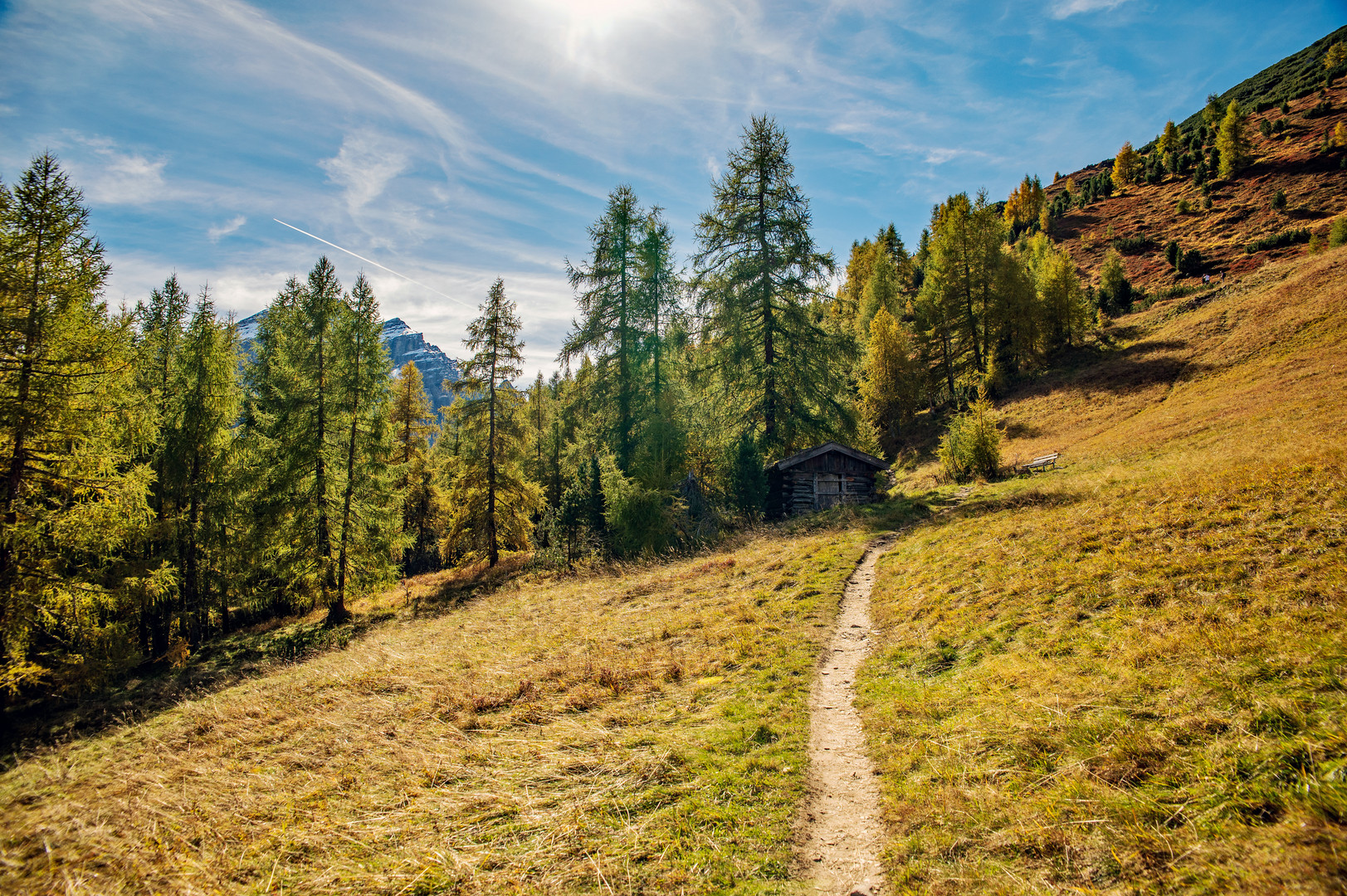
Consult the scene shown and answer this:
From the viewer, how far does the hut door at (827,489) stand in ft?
83.7

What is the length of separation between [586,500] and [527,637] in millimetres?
11890

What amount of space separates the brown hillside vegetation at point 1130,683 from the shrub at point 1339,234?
4199 centimetres

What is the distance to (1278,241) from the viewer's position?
47719 millimetres

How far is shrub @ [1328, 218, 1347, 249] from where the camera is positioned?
37.9m

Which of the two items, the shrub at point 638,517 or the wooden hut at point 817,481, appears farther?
the wooden hut at point 817,481

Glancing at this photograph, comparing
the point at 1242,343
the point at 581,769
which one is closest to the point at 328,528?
the point at 581,769

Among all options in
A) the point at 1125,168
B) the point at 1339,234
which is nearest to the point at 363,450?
the point at 1339,234

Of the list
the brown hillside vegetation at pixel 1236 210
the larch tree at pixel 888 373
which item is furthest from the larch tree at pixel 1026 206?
the larch tree at pixel 888 373

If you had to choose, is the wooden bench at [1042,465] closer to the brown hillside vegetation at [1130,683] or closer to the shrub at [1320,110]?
the brown hillside vegetation at [1130,683]

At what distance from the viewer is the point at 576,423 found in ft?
105

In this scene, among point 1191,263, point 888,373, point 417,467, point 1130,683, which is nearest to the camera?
point 1130,683

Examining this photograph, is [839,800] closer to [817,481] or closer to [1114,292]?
[817,481]

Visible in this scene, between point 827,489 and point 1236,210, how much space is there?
72472mm

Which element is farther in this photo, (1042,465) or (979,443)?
(1042,465)
